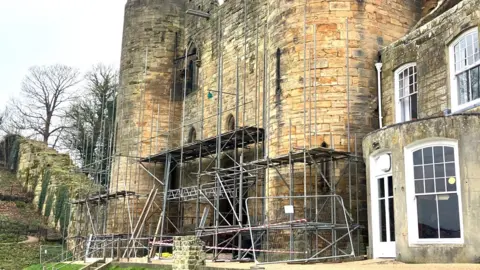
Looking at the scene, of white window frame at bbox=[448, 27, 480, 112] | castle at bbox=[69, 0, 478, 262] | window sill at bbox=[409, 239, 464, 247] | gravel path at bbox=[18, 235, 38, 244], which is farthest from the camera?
gravel path at bbox=[18, 235, 38, 244]

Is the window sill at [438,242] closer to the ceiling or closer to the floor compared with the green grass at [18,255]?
closer to the ceiling

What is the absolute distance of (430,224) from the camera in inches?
421

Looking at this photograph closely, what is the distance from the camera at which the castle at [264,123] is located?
13969 millimetres

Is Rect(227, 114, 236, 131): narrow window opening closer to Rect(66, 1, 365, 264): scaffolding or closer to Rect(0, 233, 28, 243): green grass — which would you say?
Rect(66, 1, 365, 264): scaffolding

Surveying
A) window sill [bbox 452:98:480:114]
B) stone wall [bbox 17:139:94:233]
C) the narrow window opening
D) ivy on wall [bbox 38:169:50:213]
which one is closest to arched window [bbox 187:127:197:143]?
the narrow window opening

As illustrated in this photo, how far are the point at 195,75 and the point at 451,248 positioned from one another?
15.1 meters

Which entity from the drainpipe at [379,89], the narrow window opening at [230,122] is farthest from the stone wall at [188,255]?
the narrow window opening at [230,122]

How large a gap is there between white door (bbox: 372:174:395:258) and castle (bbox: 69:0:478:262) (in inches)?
22.9

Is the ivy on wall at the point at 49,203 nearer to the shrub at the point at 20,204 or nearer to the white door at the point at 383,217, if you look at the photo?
the shrub at the point at 20,204

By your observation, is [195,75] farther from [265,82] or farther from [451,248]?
[451,248]

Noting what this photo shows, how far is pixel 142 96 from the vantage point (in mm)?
23781

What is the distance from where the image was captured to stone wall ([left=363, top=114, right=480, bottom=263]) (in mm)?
10008

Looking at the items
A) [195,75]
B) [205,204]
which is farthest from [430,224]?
[195,75]

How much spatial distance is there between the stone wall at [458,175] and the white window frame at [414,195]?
0.05 metres
